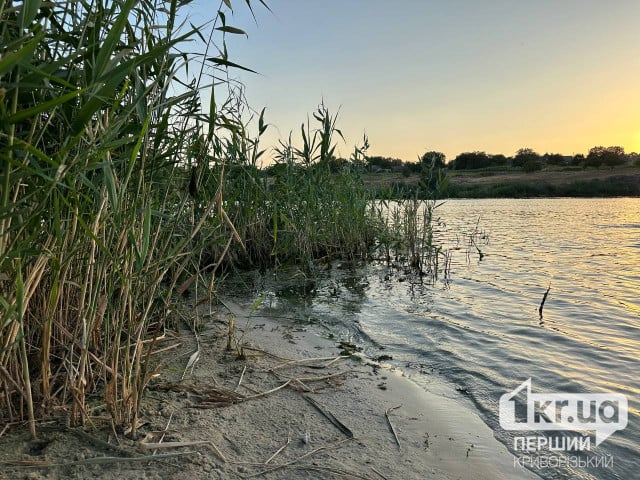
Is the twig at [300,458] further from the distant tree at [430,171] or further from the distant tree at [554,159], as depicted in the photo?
the distant tree at [554,159]

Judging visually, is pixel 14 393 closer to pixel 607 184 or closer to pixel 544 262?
pixel 544 262

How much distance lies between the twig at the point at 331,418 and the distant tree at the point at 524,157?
51.3 meters

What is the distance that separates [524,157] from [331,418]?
5521 centimetres

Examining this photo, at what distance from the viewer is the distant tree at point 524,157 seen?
4919cm

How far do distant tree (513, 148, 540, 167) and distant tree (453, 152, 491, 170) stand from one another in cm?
308

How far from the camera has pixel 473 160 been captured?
175ft

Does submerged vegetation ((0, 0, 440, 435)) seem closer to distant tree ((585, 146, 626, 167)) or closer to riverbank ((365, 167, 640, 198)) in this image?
riverbank ((365, 167, 640, 198))

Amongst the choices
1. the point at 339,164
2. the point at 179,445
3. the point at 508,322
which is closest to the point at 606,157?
the point at 339,164

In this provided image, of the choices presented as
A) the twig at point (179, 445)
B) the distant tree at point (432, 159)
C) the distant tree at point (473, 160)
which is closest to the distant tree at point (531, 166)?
the distant tree at point (473, 160)

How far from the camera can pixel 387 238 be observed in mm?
7695

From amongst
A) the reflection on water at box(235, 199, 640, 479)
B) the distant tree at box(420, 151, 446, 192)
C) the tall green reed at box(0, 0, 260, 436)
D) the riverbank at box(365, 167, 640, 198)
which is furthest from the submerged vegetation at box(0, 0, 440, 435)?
the riverbank at box(365, 167, 640, 198)

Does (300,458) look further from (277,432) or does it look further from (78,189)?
(78,189)

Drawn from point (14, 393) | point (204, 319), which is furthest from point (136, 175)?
point (204, 319)

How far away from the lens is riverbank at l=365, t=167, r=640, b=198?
3139cm
